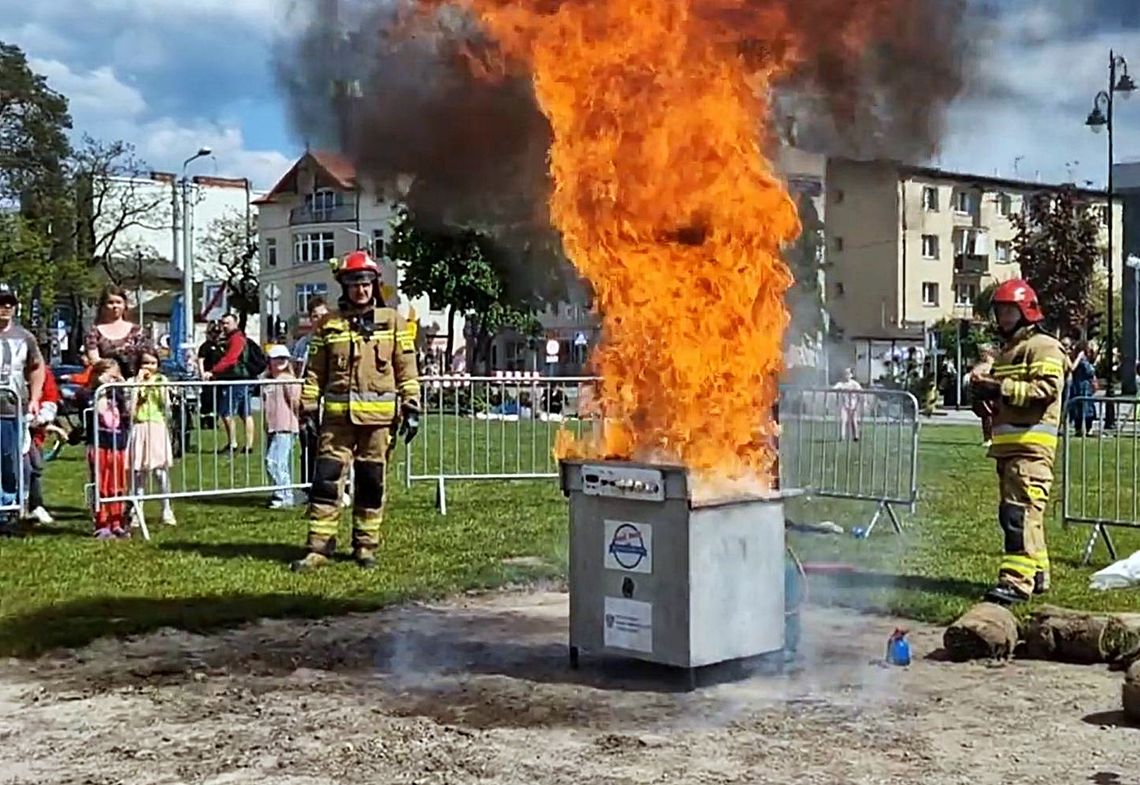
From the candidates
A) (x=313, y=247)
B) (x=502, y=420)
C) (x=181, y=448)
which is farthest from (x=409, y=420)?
(x=313, y=247)

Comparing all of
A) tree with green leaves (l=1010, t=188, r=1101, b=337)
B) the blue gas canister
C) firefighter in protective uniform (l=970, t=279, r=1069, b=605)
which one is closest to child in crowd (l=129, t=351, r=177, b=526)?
firefighter in protective uniform (l=970, t=279, r=1069, b=605)

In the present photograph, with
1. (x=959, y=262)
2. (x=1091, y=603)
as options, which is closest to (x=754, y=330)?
(x=1091, y=603)

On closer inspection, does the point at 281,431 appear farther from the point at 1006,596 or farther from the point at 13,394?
the point at 1006,596

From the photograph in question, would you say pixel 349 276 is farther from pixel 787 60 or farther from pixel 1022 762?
pixel 1022 762

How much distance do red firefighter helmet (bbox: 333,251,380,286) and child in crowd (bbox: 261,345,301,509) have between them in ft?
12.1

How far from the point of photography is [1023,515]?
8.23 metres

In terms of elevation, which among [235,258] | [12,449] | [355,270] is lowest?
[12,449]

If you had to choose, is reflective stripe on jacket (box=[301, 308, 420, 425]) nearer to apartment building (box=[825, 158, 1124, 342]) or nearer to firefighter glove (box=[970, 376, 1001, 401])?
apartment building (box=[825, 158, 1124, 342])

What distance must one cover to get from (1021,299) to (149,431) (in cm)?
726

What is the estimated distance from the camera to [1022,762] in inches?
205

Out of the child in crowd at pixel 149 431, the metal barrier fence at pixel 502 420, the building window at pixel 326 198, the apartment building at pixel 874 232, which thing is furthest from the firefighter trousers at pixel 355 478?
the metal barrier fence at pixel 502 420

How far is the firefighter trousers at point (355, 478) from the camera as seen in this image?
9.61 m

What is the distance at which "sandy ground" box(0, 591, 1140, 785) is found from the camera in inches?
202

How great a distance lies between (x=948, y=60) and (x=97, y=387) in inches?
303
